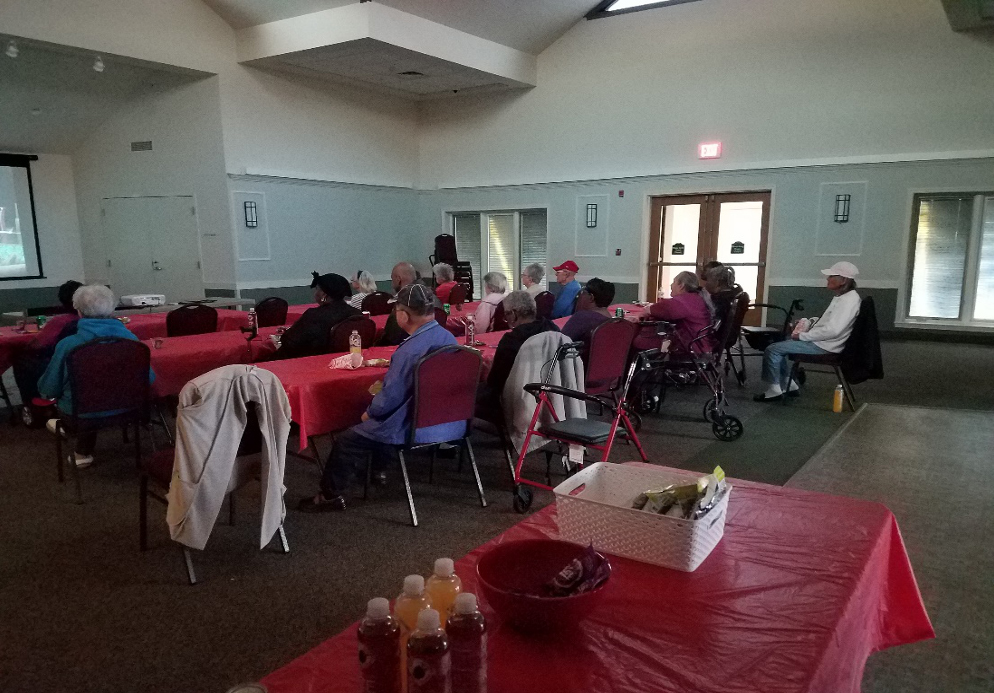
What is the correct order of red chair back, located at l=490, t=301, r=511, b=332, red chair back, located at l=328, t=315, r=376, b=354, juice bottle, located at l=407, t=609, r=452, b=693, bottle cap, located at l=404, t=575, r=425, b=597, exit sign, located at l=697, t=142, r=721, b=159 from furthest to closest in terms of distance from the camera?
1. exit sign, located at l=697, t=142, r=721, b=159
2. red chair back, located at l=490, t=301, r=511, b=332
3. red chair back, located at l=328, t=315, r=376, b=354
4. bottle cap, located at l=404, t=575, r=425, b=597
5. juice bottle, located at l=407, t=609, r=452, b=693

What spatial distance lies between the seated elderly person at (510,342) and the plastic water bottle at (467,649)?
2.75 metres

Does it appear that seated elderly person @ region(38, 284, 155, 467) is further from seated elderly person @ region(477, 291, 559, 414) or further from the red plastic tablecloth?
A: the red plastic tablecloth

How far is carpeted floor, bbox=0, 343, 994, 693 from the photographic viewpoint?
231 cm

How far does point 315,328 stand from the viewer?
4.49 metres

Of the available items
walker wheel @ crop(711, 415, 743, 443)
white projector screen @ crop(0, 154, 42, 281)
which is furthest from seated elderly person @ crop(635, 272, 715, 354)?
white projector screen @ crop(0, 154, 42, 281)

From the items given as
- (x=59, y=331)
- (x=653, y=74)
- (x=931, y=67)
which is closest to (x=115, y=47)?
(x=59, y=331)

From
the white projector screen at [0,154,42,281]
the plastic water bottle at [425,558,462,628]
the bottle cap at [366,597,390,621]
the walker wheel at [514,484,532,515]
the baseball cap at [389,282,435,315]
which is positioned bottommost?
the walker wheel at [514,484,532,515]

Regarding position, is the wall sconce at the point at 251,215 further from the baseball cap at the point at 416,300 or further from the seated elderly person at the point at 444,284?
the baseball cap at the point at 416,300

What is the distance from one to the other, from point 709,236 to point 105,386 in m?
8.87

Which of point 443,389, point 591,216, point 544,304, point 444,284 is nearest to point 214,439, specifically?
point 443,389

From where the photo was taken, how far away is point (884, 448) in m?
4.59

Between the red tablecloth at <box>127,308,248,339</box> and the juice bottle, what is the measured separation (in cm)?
535

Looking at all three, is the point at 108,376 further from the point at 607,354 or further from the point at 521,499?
the point at 607,354

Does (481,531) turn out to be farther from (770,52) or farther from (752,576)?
(770,52)
